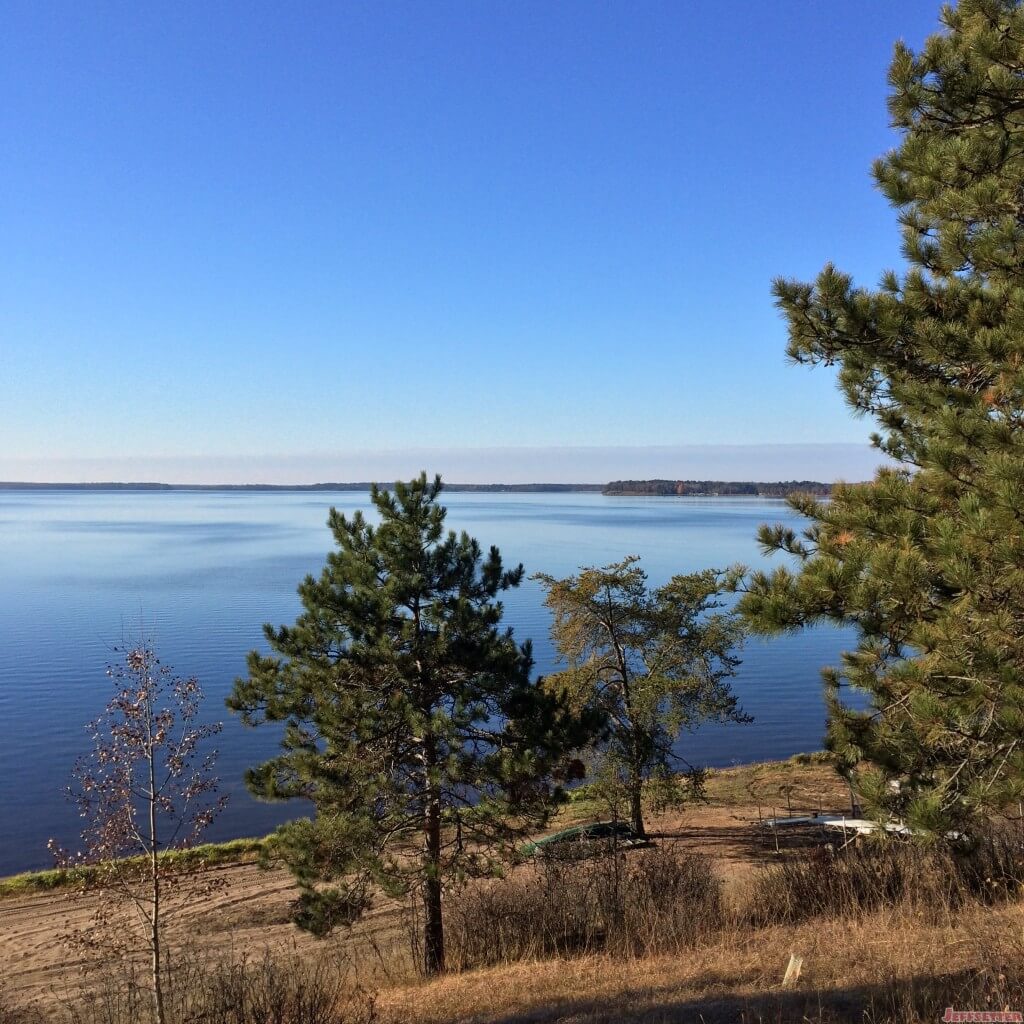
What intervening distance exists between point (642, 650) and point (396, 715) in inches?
429

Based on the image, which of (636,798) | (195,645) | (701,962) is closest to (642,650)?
(636,798)

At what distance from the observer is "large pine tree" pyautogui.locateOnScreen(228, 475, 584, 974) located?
40.0 feet

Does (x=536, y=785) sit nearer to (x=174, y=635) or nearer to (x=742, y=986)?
(x=742, y=986)

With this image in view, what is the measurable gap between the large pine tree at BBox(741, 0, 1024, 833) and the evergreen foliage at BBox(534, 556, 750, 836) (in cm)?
1247

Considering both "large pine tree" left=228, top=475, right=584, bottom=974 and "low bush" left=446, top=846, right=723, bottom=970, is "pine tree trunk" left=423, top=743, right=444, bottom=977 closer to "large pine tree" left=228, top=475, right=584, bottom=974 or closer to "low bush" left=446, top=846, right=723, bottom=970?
"large pine tree" left=228, top=475, right=584, bottom=974

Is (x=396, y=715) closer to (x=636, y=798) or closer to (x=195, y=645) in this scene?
(x=636, y=798)

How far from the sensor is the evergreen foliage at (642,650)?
68.6 feet

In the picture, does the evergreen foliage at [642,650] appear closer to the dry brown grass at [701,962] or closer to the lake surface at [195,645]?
the lake surface at [195,645]

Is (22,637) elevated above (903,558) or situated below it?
below

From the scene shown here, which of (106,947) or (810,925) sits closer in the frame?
(106,947)

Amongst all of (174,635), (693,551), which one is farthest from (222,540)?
(174,635)

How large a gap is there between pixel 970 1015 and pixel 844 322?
596cm

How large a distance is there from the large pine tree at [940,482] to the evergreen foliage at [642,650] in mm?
12467

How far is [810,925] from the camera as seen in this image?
9.73m
